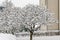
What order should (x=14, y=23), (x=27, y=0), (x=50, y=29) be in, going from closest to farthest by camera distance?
(x=14, y=23) → (x=27, y=0) → (x=50, y=29)

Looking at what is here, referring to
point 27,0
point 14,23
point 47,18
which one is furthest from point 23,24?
point 27,0

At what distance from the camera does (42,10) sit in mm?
2654

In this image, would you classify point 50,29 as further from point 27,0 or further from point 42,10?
point 42,10

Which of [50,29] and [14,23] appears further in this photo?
[50,29]

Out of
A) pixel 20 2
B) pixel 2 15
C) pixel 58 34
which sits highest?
pixel 20 2

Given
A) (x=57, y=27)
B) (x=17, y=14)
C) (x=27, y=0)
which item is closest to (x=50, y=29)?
(x=57, y=27)

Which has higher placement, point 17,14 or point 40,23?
point 17,14

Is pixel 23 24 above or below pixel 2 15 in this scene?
below

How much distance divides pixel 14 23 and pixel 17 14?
20cm

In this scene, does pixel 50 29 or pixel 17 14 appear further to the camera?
pixel 50 29

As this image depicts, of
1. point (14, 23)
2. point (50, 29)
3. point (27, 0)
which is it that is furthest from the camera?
point (50, 29)

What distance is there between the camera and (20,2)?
12.2 feet

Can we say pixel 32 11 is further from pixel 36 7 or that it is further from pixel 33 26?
pixel 33 26

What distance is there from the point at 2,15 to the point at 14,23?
338 mm
